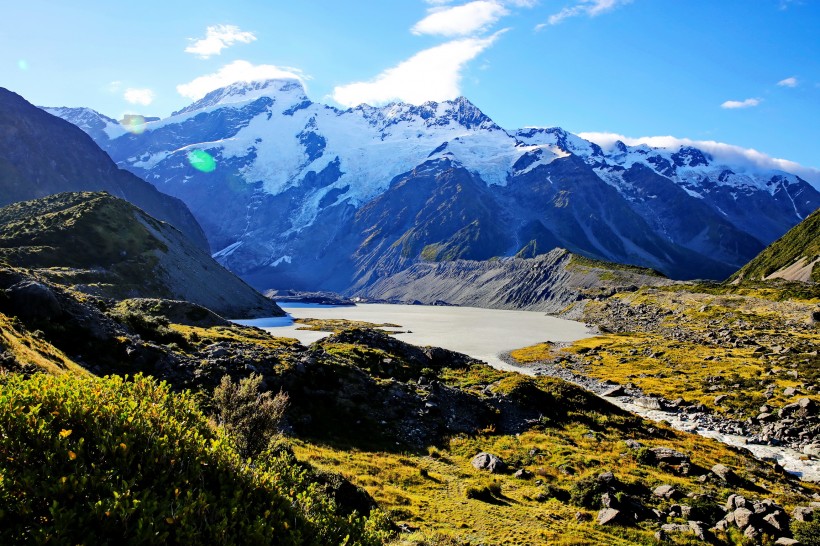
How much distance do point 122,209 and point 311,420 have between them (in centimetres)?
15076

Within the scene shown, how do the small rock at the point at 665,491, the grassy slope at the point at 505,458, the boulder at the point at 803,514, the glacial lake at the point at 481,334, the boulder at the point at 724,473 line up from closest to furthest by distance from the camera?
1. the grassy slope at the point at 505,458
2. the boulder at the point at 803,514
3. the small rock at the point at 665,491
4. the boulder at the point at 724,473
5. the glacial lake at the point at 481,334

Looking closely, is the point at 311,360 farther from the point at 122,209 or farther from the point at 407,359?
the point at 122,209

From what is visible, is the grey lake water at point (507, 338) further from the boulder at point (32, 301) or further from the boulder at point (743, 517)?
the boulder at point (32, 301)

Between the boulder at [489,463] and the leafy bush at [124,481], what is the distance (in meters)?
21.1

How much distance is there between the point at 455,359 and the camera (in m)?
65.9

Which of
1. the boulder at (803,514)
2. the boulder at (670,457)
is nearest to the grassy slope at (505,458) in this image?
the boulder at (670,457)

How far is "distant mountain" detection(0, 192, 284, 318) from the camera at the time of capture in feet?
381

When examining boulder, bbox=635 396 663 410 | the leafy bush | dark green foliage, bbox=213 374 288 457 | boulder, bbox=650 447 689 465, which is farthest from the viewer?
boulder, bbox=635 396 663 410

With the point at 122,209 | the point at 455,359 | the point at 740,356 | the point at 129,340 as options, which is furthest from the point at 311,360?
the point at 122,209

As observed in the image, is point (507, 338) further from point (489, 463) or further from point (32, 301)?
point (32, 301)

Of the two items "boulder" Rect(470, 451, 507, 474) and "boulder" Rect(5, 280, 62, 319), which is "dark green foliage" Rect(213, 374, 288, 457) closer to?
"boulder" Rect(470, 451, 507, 474)

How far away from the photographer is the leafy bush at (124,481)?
21.3 feet

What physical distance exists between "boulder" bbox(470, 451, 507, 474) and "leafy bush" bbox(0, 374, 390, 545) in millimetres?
21133

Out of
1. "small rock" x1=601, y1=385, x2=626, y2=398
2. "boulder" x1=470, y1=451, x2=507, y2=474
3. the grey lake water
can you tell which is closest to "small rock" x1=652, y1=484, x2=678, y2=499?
"boulder" x1=470, y1=451, x2=507, y2=474
